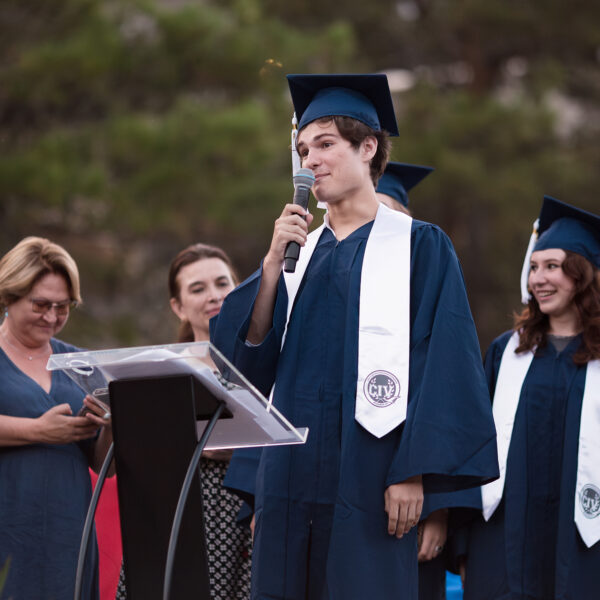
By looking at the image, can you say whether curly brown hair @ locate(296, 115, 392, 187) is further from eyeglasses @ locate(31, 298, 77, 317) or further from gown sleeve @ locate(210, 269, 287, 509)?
eyeglasses @ locate(31, 298, 77, 317)

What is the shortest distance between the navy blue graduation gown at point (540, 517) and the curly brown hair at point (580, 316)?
3.3 inches

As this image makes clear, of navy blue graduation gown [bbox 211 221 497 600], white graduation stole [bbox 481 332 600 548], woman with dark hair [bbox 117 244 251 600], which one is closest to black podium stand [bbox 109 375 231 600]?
navy blue graduation gown [bbox 211 221 497 600]

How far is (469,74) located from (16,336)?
11028 mm

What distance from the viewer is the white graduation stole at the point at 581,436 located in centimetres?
370

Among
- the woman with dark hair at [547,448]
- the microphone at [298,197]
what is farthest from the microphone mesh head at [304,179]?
the woman with dark hair at [547,448]

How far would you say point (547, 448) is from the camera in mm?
3896

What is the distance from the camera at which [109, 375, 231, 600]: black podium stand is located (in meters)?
2.32

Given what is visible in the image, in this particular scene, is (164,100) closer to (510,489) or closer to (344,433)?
(510,489)

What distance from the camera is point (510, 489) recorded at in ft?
12.6

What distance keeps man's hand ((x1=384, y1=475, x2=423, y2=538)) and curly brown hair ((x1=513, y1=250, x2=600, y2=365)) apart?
1.57 metres

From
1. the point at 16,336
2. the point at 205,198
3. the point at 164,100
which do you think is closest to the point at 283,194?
the point at 205,198

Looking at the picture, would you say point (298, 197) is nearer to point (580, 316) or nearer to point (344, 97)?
point (344, 97)

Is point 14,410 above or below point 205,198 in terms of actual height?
below

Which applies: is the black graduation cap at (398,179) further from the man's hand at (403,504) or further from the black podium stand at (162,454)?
the black podium stand at (162,454)
